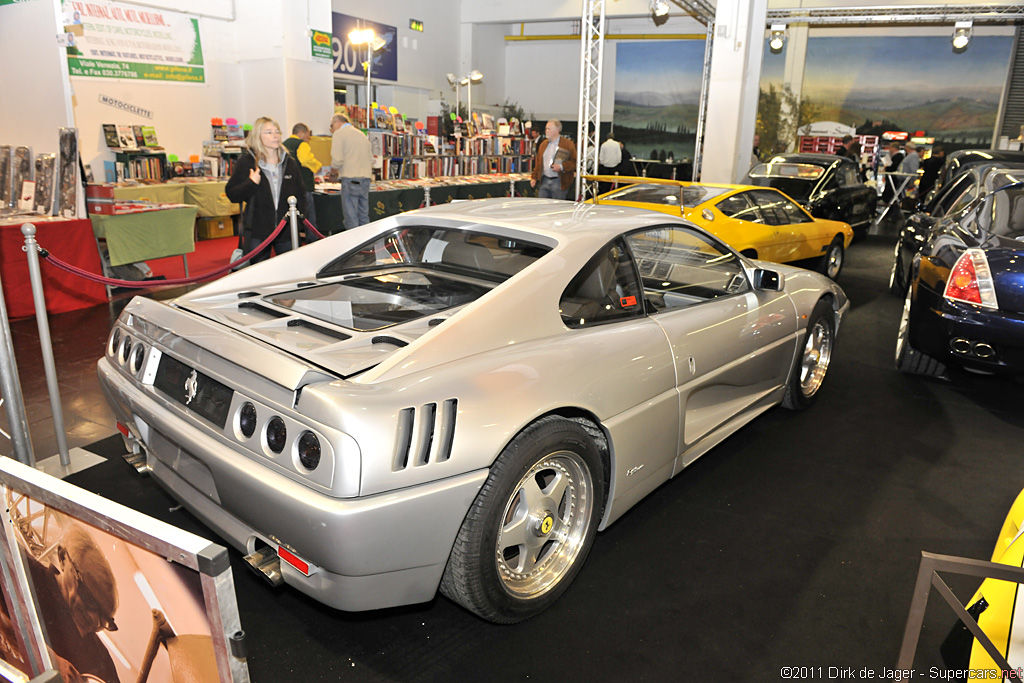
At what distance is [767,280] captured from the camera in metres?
3.47

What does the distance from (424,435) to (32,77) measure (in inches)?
267

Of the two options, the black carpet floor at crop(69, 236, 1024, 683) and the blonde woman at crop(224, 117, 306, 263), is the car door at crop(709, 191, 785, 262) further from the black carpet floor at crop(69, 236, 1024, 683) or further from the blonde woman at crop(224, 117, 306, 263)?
the blonde woman at crop(224, 117, 306, 263)

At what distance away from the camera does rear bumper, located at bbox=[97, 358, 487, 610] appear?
1.80 metres

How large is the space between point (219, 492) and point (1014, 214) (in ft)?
16.2

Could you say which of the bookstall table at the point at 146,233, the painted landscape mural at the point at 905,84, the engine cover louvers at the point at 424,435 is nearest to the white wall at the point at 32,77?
the bookstall table at the point at 146,233

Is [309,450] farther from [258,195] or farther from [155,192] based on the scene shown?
[155,192]

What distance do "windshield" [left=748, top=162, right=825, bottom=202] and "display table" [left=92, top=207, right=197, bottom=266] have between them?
26.3ft

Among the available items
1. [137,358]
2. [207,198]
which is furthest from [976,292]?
[207,198]

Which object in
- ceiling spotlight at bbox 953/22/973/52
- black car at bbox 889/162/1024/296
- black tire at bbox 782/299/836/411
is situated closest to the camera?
black tire at bbox 782/299/836/411

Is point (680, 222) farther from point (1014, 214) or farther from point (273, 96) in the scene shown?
point (273, 96)

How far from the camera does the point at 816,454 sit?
3.73 m

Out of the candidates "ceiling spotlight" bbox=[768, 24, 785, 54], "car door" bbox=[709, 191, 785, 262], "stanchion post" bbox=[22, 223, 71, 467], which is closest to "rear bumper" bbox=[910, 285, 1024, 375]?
"car door" bbox=[709, 191, 785, 262]

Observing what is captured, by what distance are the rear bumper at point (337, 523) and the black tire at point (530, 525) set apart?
0.09 meters

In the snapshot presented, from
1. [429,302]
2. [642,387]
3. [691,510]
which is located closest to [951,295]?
[691,510]
